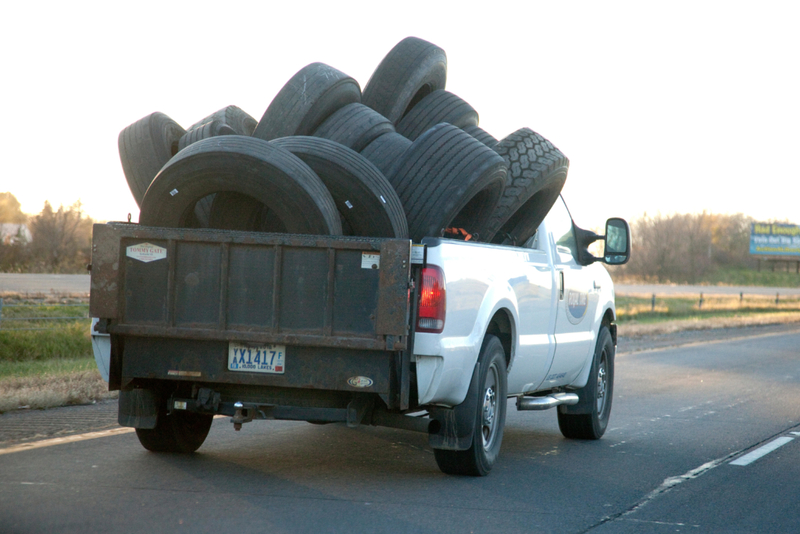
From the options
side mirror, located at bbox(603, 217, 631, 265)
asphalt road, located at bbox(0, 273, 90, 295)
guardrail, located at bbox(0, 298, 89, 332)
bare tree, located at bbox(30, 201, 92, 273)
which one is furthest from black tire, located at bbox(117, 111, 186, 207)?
bare tree, located at bbox(30, 201, 92, 273)

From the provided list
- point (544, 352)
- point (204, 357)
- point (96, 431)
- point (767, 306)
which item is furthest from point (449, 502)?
point (767, 306)

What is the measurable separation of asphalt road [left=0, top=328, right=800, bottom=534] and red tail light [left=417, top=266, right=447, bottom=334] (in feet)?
3.44

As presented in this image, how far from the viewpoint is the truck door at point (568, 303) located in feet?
26.4

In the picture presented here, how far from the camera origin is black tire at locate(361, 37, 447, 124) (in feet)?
29.5

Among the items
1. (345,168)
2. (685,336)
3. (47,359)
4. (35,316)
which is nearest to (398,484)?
(345,168)

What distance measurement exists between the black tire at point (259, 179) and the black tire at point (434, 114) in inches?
122

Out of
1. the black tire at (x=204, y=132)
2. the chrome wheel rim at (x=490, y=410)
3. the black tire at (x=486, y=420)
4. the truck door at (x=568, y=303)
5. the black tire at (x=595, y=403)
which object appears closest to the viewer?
the black tire at (x=486, y=420)

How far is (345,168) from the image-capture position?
629cm

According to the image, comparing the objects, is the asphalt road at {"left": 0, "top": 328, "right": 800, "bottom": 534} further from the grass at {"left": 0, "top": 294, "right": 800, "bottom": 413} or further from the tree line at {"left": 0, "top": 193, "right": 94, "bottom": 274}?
the tree line at {"left": 0, "top": 193, "right": 94, "bottom": 274}

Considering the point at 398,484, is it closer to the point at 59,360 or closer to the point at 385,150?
the point at 385,150

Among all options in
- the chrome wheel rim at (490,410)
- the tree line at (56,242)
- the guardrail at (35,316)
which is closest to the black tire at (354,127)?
the chrome wheel rim at (490,410)

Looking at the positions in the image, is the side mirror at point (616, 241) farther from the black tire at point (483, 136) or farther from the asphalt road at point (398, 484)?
the asphalt road at point (398, 484)

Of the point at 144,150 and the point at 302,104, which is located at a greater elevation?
the point at 302,104

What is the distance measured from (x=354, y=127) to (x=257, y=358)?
248 cm
